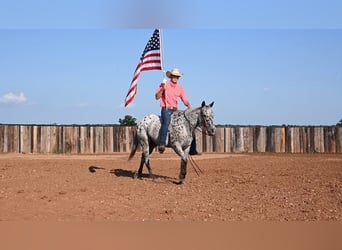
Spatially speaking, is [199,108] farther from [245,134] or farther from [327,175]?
[245,134]

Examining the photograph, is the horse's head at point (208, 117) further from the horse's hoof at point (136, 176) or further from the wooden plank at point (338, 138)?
the wooden plank at point (338, 138)

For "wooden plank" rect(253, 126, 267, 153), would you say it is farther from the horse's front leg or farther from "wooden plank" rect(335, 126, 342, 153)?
the horse's front leg

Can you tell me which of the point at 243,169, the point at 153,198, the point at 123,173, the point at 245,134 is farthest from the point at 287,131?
the point at 153,198

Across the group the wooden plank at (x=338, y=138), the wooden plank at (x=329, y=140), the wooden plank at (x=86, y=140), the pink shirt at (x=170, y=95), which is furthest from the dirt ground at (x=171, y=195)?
the wooden plank at (x=338, y=138)

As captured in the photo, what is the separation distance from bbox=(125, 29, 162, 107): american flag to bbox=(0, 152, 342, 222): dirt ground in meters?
1.82

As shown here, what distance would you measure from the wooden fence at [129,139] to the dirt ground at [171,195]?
11554 millimetres

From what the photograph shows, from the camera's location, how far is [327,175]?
31.0ft

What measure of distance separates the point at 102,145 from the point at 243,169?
12650 mm

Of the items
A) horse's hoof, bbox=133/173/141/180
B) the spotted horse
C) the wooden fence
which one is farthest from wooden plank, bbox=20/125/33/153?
the spotted horse

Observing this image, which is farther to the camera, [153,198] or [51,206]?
[153,198]

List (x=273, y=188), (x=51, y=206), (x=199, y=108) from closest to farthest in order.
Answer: (x=51, y=206)
(x=273, y=188)
(x=199, y=108)

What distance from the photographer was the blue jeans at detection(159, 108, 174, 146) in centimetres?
902

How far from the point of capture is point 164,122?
29.8 ft

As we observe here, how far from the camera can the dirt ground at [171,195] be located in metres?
5.86
